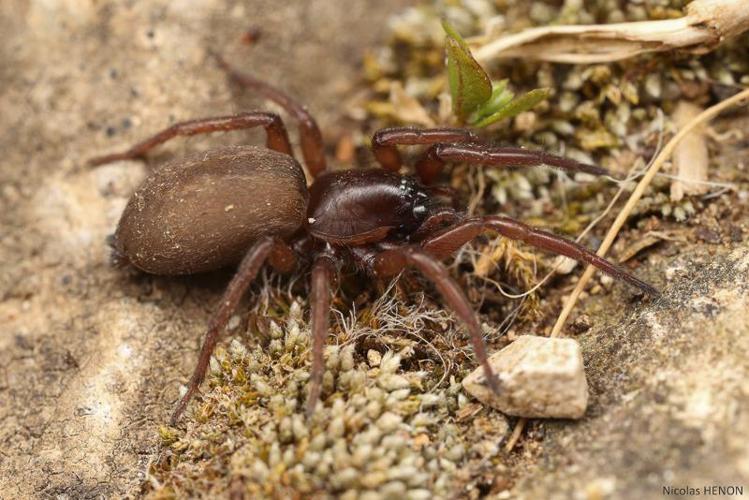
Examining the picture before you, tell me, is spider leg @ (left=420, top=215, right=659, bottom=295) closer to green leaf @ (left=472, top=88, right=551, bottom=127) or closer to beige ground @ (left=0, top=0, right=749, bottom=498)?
beige ground @ (left=0, top=0, right=749, bottom=498)

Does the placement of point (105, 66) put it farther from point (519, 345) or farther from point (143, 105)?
point (519, 345)

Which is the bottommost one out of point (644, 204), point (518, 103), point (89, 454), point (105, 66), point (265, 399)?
point (89, 454)

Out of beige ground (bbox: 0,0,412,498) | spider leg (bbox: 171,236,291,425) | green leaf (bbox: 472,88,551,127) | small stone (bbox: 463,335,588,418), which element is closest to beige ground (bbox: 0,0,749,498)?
beige ground (bbox: 0,0,412,498)

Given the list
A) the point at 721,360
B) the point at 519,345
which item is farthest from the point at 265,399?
the point at 721,360

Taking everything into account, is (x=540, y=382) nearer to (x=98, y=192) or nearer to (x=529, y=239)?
(x=529, y=239)

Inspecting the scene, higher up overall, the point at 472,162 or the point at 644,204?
the point at 472,162

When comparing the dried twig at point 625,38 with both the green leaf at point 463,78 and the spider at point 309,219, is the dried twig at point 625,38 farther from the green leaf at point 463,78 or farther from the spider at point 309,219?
the spider at point 309,219
